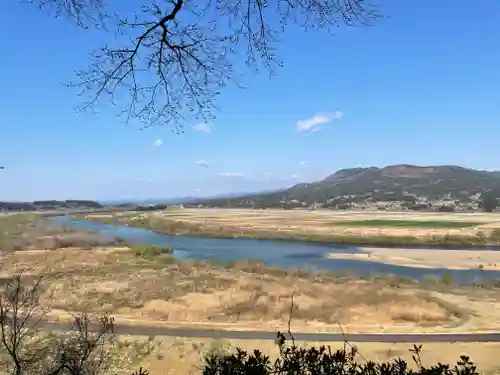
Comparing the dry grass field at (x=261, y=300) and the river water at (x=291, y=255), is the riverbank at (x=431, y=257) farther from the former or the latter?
Result: the dry grass field at (x=261, y=300)

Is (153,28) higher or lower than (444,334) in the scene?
higher

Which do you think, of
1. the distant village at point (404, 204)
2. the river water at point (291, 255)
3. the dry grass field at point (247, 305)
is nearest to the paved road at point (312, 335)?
the dry grass field at point (247, 305)

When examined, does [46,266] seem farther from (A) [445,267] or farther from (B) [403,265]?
(A) [445,267]

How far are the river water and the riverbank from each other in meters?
1.43

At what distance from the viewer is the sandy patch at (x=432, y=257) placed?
123 feet

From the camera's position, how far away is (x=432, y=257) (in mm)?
41750

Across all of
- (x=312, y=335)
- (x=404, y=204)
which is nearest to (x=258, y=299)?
(x=312, y=335)

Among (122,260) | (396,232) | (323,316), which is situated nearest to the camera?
(323,316)

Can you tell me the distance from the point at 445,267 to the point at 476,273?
2.76 m

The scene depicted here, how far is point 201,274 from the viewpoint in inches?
1228

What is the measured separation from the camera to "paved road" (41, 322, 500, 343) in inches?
686

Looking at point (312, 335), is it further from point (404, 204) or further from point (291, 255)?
point (404, 204)

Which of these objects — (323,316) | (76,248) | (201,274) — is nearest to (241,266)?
(201,274)

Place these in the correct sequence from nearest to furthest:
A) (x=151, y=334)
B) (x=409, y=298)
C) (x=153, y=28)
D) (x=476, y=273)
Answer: (x=153, y=28)
(x=151, y=334)
(x=409, y=298)
(x=476, y=273)
